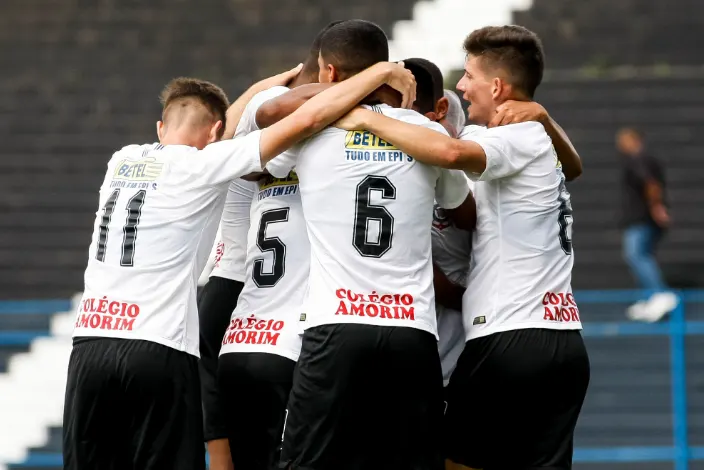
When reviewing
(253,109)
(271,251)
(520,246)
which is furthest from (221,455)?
(520,246)

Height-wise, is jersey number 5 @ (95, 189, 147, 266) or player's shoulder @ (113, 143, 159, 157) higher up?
player's shoulder @ (113, 143, 159, 157)

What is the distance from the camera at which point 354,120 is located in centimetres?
457

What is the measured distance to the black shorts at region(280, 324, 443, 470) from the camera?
14.4 feet

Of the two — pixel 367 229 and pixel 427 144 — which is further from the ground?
pixel 427 144

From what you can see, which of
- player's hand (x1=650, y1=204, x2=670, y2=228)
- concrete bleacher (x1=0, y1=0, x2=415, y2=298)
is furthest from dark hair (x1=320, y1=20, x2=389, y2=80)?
concrete bleacher (x1=0, y1=0, x2=415, y2=298)

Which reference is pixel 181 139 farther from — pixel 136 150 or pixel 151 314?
pixel 151 314

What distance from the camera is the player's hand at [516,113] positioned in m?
4.84

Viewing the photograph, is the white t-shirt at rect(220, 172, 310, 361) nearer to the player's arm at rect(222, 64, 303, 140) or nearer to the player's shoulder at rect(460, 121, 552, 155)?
the player's arm at rect(222, 64, 303, 140)

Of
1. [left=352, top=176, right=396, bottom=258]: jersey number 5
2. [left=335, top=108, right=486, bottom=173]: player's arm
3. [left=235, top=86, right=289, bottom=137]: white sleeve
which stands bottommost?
[left=352, top=176, right=396, bottom=258]: jersey number 5

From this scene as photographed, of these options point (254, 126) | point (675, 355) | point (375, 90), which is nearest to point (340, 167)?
point (375, 90)

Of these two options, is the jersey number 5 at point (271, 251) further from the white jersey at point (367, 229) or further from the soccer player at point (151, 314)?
the white jersey at point (367, 229)

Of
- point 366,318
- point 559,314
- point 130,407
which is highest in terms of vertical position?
point 559,314

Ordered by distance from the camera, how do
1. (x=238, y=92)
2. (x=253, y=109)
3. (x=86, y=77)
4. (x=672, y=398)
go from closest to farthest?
(x=253, y=109) < (x=672, y=398) < (x=238, y=92) < (x=86, y=77)

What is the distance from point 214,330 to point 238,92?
9965 millimetres
